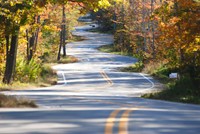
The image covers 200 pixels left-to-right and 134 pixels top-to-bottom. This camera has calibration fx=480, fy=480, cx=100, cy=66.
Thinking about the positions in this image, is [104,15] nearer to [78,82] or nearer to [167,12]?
[78,82]

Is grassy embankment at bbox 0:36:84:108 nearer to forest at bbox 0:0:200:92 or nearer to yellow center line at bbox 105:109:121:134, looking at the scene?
forest at bbox 0:0:200:92

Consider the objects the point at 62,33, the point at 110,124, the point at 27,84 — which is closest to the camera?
the point at 110,124

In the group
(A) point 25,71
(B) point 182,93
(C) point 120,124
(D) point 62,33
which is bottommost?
(D) point 62,33

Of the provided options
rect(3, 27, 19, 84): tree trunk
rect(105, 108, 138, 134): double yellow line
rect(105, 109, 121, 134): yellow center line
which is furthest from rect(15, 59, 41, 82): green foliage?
rect(105, 109, 121, 134): yellow center line

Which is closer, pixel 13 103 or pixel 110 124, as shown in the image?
pixel 110 124

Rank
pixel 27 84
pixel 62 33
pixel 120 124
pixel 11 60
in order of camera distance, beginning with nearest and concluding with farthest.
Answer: pixel 120 124
pixel 11 60
pixel 27 84
pixel 62 33

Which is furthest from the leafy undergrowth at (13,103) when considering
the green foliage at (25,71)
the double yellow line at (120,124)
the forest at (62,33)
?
the green foliage at (25,71)

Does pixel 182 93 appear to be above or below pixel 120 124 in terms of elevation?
below

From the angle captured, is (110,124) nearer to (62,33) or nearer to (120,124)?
(120,124)

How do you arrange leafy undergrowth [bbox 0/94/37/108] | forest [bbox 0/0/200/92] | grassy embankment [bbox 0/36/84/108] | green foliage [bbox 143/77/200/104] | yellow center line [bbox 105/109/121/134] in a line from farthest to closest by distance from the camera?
green foliage [bbox 143/77/200/104]
forest [bbox 0/0/200/92]
grassy embankment [bbox 0/36/84/108]
leafy undergrowth [bbox 0/94/37/108]
yellow center line [bbox 105/109/121/134]

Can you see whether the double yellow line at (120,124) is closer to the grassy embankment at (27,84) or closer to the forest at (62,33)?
the grassy embankment at (27,84)

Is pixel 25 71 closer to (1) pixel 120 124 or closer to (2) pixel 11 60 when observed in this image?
(2) pixel 11 60

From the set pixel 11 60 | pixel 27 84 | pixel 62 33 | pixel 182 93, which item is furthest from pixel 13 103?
pixel 62 33

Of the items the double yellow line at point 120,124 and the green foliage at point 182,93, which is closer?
the double yellow line at point 120,124
